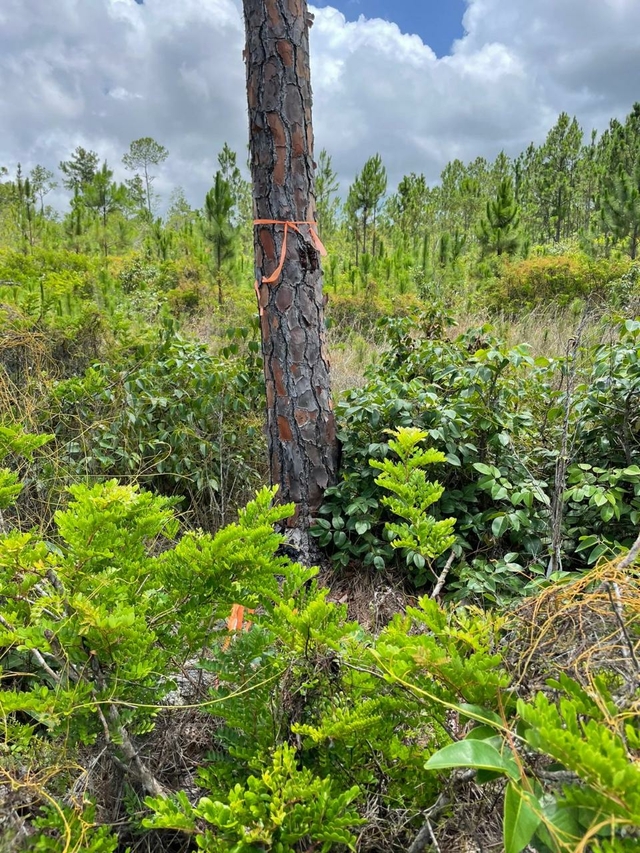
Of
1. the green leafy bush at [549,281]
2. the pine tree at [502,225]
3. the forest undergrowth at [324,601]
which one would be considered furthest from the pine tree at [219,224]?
the pine tree at [502,225]

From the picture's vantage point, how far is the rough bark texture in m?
2.02

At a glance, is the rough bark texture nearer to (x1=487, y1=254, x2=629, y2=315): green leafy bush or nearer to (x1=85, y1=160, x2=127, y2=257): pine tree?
(x1=487, y1=254, x2=629, y2=315): green leafy bush

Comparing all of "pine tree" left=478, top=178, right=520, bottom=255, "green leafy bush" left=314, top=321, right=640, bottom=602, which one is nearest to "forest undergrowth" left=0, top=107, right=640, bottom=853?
"green leafy bush" left=314, top=321, right=640, bottom=602

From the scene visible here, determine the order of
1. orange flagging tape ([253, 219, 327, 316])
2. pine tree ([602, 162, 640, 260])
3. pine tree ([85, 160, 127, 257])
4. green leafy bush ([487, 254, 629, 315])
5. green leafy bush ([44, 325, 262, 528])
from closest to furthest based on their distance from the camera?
1. orange flagging tape ([253, 219, 327, 316])
2. green leafy bush ([44, 325, 262, 528])
3. green leafy bush ([487, 254, 629, 315])
4. pine tree ([602, 162, 640, 260])
5. pine tree ([85, 160, 127, 257])

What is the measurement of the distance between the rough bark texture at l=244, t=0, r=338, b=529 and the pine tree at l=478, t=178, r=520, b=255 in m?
9.25

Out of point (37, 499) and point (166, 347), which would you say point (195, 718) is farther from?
point (166, 347)

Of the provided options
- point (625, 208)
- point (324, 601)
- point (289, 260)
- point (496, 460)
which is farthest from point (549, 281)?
point (324, 601)

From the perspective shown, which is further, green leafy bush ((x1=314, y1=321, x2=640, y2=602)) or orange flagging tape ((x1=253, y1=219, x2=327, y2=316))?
orange flagging tape ((x1=253, y1=219, x2=327, y2=316))

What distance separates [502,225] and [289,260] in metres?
9.93

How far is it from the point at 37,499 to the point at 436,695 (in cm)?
240

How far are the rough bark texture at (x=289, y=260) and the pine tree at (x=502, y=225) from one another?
9.25 metres

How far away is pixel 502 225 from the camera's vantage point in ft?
A: 34.2

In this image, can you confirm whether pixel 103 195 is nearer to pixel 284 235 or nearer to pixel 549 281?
pixel 549 281

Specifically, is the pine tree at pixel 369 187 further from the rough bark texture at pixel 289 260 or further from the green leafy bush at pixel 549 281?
the rough bark texture at pixel 289 260
